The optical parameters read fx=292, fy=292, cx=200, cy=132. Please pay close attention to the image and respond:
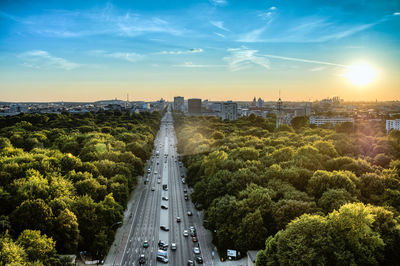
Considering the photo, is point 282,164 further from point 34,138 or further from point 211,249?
point 34,138

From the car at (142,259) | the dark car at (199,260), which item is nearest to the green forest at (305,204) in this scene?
the dark car at (199,260)

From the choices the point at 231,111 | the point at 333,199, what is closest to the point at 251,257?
the point at 333,199

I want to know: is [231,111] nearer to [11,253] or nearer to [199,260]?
[199,260]

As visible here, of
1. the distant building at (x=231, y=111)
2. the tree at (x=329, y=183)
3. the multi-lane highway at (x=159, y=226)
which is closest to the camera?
the multi-lane highway at (x=159, y=226)

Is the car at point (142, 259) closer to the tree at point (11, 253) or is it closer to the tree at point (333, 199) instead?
the tree at point (11, 253)

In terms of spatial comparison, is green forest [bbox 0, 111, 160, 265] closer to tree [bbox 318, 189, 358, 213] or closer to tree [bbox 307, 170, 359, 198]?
tree [bbox 318, 189, 358, 213]
